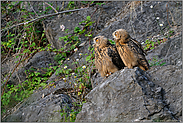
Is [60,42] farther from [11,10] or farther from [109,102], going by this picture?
[109,102]


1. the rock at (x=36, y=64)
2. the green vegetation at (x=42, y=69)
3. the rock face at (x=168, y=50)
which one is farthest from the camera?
the rock at (x=36, y=64)

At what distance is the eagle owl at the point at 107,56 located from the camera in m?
3.54

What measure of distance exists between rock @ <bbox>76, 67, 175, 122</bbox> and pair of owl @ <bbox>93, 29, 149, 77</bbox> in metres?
0.43

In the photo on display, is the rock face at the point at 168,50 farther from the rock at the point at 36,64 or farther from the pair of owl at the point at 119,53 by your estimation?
the rock at the point at 36,64

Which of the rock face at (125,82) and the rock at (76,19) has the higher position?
the rock at (76,19)

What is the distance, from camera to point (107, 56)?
354 cm

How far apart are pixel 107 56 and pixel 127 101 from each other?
1.12 meters

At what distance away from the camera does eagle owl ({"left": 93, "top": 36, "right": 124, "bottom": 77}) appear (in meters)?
3.54

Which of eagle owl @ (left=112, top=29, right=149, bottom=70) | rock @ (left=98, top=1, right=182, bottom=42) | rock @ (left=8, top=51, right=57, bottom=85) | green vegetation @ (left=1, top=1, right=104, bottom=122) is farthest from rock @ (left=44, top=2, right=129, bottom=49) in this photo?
eagle owl @ (left=112, top=29, right=149, bottom=70)

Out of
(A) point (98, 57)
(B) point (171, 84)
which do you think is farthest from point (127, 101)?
(A) point (98, 57)

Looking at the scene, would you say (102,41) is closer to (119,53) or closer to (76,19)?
(119,53)

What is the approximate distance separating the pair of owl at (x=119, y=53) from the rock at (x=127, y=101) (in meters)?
0.43

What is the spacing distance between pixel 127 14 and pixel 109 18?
865 mm

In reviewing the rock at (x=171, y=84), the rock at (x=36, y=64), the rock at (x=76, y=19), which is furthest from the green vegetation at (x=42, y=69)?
the rock at (x=171, y=84)
